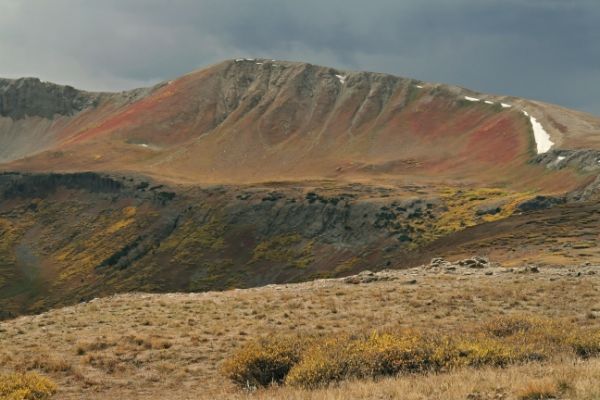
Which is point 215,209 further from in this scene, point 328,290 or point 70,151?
point 328,290

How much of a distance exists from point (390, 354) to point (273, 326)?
7816 millimetres

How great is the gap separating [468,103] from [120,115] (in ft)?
311

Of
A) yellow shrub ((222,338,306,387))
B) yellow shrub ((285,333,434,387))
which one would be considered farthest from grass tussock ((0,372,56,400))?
yellow shrub ((285,333,434,387))

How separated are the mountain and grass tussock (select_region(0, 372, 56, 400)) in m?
27.8

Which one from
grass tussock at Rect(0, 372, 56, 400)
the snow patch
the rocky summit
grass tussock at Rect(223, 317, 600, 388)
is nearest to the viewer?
grass tussock at Rect(0, 372, 56, 400)

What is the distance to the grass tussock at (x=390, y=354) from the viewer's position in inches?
519

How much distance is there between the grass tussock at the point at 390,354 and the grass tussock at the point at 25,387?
4120mm

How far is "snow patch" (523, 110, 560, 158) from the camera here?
98975 millimetres

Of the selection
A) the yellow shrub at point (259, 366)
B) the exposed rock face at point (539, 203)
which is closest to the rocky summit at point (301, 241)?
the yellow shrub at point (259, 366)

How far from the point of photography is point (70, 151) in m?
142

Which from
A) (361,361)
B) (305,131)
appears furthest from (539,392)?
(305,131)

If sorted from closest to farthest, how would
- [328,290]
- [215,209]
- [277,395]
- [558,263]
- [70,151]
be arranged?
[277,395] < [328,290] < [558,263] < [215,209] < [70,151]

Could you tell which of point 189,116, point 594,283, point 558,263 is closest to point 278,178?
point 189,116

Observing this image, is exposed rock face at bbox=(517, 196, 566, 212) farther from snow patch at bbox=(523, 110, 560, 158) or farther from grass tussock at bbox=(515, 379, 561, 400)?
grass tussock at bbox=(515, 379, 561, 400)
